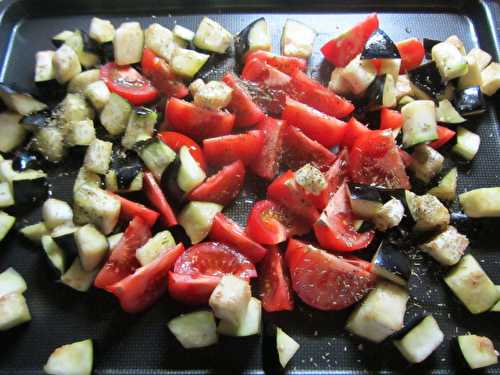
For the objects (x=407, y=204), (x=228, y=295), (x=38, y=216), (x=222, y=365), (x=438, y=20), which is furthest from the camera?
(x=438, y=20)

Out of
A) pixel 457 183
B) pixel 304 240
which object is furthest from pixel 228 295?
pixel 457 183

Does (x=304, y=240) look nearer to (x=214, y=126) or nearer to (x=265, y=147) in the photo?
(x=265, y=147)

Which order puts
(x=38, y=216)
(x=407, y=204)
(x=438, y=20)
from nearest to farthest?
(x=407, y=204) → (x=38, y=216) → (x=438, y=20)

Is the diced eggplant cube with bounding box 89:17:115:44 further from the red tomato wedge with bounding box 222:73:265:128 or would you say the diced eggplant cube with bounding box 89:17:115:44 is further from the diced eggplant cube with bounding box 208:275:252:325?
the diced eggplant cube with bounding box 208:275:252:325

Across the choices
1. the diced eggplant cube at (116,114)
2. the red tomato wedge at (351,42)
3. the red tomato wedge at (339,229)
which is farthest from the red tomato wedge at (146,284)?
the red tomato wedge at (351,42)

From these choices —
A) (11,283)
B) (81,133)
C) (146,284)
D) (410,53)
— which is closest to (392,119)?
(410,53)
